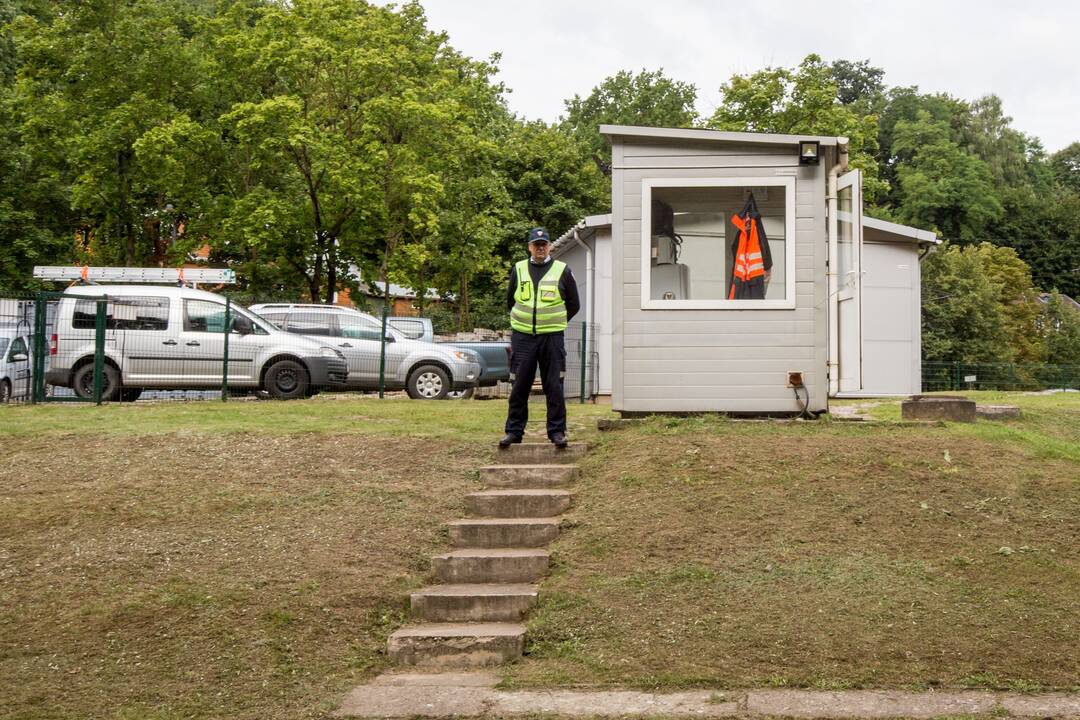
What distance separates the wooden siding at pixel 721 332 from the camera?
11.6m

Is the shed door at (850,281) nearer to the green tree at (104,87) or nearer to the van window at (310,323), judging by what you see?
the van window at (310,323)

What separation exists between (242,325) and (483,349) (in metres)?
4.83

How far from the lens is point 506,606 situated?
7.52m

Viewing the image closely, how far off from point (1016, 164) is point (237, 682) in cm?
8145

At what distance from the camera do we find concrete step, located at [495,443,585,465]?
10.4 m

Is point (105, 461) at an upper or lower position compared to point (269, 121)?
lower

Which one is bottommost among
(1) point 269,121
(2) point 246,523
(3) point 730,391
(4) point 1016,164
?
(2) point 246,523

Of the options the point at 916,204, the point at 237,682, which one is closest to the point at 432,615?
the point at 237,682

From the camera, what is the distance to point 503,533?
8.64 metres

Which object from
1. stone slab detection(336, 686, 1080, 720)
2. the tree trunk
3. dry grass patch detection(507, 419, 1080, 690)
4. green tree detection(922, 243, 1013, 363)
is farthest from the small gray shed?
green tree detection(922, 243, 1013, 363)

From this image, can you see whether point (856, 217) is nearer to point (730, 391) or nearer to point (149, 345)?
point (730, 391)

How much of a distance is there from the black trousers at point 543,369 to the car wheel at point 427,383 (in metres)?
8.96

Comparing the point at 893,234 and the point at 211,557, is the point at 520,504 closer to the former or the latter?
the point at 211,557

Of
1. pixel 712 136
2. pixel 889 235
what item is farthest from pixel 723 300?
pixel 889 235
